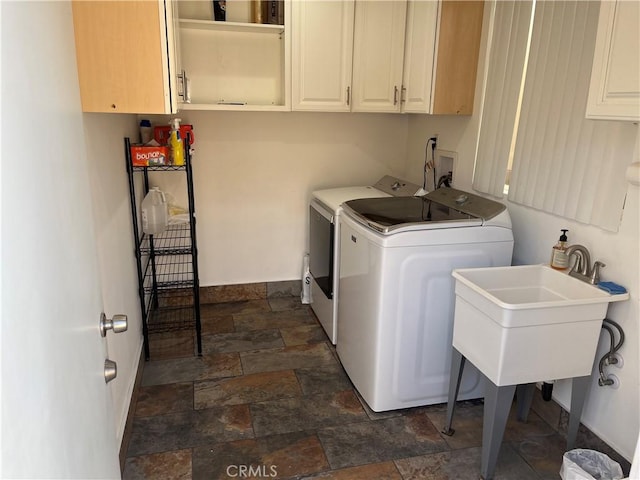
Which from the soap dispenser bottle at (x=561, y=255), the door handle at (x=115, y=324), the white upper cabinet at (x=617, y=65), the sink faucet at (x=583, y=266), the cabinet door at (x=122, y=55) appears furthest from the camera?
the soap dispenser bottle at (x=561, y=255)

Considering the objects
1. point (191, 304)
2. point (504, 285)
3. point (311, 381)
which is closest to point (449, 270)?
point (504, 285)

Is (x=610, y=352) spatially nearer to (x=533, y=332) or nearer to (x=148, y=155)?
(x=533, y=332)

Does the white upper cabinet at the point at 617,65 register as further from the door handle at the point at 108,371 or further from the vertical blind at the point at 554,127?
the door handle at the point at 108,371

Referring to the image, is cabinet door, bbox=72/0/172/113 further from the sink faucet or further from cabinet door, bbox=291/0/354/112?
the sink faucet

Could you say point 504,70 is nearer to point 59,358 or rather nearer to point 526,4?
point 526,4

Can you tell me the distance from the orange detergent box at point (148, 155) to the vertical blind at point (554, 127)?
5.62ft

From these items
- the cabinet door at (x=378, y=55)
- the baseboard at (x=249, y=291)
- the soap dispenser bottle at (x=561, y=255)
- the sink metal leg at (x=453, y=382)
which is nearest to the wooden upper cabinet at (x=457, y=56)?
the cabinet door at (x=378, y=55)

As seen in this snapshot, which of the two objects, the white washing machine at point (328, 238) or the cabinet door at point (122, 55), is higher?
the cabinet door at point (122, 55)

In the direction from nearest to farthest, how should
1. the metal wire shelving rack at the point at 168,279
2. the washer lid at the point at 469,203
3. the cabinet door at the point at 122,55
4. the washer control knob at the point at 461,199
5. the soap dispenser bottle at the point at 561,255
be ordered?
the cabinet door at the point at 122,55, the soap dispenser bottle at the point at 561,255, the washer lid at the point at 469,203, the washer control knob at the point at 461,199, the metal wire shelving rack at the point at 168,279

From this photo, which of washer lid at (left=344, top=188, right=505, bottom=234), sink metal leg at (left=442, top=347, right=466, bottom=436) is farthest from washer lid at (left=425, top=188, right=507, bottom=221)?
sink metal leg at (left=442, top=347, right=466, bottom=436)

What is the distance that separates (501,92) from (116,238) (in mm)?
2049

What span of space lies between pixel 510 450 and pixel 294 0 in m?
2.56

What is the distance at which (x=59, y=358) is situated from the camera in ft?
2.48

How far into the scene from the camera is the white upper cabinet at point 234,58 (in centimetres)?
287
